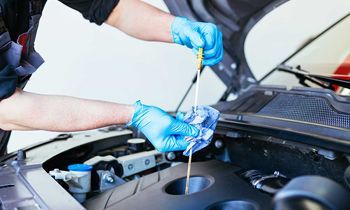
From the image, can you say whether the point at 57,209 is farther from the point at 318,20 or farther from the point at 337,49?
the point at 318,20

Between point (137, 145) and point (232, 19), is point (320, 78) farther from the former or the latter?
point (137, 145)

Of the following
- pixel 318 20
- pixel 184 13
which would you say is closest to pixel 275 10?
pixel 318 20

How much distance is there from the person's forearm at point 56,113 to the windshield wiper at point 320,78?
79 cm

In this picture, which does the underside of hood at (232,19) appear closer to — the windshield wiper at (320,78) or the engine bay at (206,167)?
the windshield wiper at (320,78)

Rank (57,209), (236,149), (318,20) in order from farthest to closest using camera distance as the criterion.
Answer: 1. (318,20)
2. (236,149)
3. (57,209)

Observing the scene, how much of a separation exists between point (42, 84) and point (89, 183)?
168cm

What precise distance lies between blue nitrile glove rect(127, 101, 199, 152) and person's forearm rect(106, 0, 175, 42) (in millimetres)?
460

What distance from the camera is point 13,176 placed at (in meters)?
1.01

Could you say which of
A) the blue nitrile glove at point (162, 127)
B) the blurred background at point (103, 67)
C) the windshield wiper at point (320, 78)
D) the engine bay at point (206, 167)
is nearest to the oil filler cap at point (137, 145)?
the engine bay at point (206, 167)

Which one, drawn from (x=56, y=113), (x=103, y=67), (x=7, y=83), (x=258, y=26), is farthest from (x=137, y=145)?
(x=103, y=67)

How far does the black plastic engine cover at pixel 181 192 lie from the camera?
35.8 inches

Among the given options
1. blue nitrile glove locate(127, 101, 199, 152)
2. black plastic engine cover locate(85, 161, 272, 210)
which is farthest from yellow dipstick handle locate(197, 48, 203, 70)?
black plastic engine cover locate(85, 161, 272, 210)

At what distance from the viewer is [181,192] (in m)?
1.08

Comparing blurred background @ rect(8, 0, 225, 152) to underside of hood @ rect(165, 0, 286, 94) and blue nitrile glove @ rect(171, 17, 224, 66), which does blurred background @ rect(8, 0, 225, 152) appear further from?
blue nitrile glove @ rect(171, 17, 224, 66)
